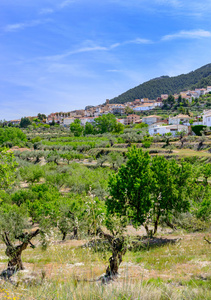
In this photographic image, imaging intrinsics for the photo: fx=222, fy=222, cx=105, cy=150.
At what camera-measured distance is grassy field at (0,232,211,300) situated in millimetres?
3098

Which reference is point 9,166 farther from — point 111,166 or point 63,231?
point 111,166

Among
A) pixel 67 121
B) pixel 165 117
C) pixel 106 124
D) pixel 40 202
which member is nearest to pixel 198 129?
pixel 165 117

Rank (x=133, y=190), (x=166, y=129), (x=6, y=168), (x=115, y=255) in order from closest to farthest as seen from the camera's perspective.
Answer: (x=115, y=255) < (x=6, y=168) < (x=133, y=190) < (x=166, y=129)

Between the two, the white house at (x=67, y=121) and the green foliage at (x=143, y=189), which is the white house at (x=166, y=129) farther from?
the white house at (x=67, y=121)

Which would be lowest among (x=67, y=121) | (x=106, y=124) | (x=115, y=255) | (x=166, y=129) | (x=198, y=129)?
(x=115, y=255)

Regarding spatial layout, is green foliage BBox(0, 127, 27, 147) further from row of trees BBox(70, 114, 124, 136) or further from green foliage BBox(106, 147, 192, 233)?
green foliage BBox(106, 147, 192, 233)

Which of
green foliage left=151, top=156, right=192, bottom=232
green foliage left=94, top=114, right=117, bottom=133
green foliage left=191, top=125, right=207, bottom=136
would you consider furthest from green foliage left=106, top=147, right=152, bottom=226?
green foliage left=94, top=114, right=117, bottom=133

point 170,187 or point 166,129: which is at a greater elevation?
point 166,129

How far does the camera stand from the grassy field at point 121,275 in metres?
3.10

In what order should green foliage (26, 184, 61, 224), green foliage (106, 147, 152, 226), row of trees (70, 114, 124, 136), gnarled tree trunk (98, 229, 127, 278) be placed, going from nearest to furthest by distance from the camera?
gnarled tree trunk (98, 229, 127, 278), green foliage (106, 147, 152, 226), green foliage (26, 184, 61, 224), row of trees (70, 114, 124, 136)

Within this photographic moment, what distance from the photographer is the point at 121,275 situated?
6.46 m

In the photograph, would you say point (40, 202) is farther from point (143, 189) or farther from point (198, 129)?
point (198, 129)

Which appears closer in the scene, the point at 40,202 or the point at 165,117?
the point at 40,202

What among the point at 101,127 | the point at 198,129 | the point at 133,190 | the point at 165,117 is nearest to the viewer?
the point at 133,190
